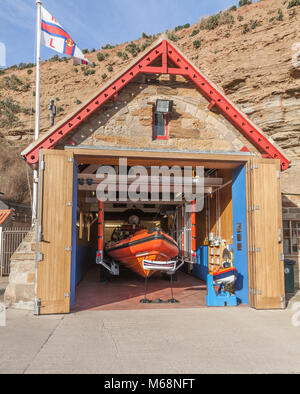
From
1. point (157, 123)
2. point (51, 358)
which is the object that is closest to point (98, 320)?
point (51, 358)

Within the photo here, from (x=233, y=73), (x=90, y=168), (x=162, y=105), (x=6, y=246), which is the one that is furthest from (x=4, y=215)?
(x=233, y=73)

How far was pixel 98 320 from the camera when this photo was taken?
6.80 m

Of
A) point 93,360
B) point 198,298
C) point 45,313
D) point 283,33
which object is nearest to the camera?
point 93,360

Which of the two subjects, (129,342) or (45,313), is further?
(45,313)

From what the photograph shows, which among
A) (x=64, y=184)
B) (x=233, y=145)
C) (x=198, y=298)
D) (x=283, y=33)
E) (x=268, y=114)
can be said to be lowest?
(x=198, y=298)

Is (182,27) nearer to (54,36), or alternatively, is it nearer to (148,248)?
(54,36)

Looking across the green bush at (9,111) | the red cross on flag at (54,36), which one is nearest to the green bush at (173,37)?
the green bush at (9,111)

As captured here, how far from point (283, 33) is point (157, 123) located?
23910mm

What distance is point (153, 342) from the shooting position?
5316mm

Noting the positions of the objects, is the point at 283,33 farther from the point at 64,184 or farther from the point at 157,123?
the point at 64,184

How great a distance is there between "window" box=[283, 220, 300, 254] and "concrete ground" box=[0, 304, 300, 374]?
3918 mm

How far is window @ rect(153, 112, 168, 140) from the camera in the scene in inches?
335

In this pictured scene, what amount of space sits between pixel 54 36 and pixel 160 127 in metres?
7.19

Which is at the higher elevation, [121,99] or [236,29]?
[236,29]
